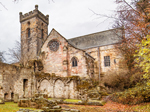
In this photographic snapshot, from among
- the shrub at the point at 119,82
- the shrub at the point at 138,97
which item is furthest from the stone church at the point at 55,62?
the shrub at the point at 138,97

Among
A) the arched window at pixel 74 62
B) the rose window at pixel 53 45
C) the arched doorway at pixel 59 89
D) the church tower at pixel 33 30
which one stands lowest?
the arched doorway at pixel 59 89

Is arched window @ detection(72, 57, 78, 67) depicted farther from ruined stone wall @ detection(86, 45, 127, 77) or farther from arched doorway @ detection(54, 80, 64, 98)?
arched doorway @ detection(54, 80, 64, 98)

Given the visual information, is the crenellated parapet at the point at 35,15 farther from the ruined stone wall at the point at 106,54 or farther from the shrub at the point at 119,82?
the shrub at the point at 119,82

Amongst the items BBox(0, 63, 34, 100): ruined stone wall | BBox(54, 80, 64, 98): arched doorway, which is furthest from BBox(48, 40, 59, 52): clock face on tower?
BBox(0, 63, 34, 100): ruined stone wall

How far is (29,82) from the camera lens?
1623 cm

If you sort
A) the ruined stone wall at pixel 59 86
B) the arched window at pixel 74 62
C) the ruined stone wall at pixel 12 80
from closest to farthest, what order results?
the ruined stone wall at pixel 12 80 → the ruined stone wall at pixel 59 86 → the arched window at pixel 74 62

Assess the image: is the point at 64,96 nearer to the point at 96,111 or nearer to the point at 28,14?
the point at 96,111

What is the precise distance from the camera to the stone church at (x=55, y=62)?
14367 millimetres

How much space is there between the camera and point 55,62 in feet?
77.5

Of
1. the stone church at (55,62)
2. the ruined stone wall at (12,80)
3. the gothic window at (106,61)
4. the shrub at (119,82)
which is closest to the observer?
the ruined stone wall at (12,80)

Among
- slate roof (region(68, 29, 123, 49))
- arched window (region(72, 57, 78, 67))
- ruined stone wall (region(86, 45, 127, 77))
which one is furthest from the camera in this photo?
slate roof (region(68, 29, 123, 49))

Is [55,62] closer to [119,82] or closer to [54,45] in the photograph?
[54,45]

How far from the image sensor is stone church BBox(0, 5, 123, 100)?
14.4m

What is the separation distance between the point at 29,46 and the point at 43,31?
20.3ft
